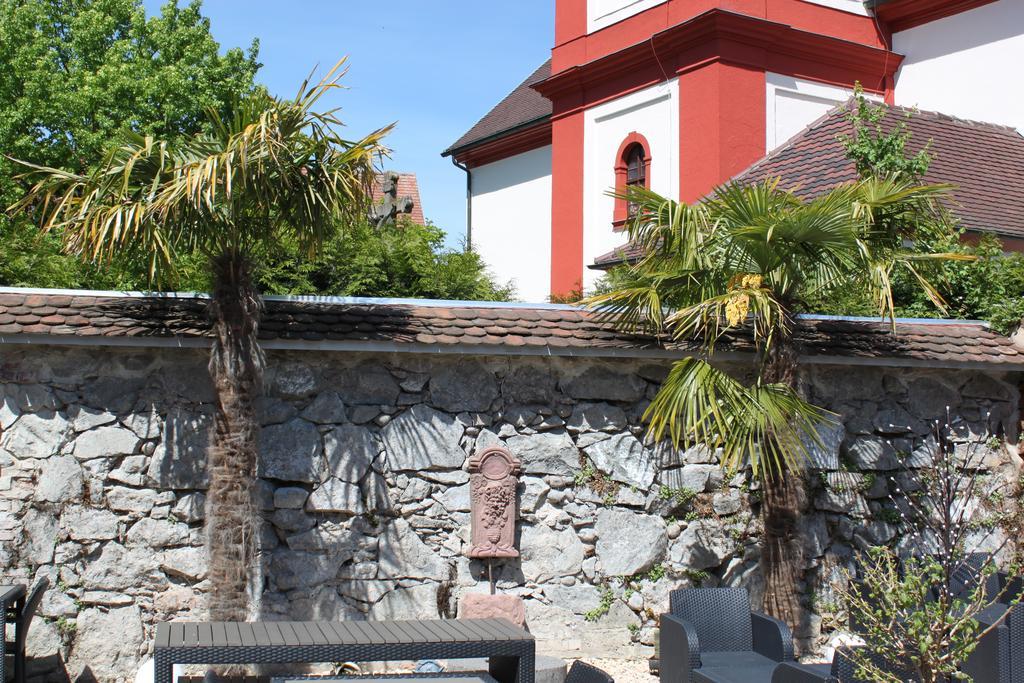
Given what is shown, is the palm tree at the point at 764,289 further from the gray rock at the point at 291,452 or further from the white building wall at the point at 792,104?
the white building wall at the point at 792,104

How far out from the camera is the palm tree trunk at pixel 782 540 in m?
7.89

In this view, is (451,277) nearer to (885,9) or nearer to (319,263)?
(319,263)

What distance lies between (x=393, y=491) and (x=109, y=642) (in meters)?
2.18

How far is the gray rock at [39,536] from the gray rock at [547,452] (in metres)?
3.27

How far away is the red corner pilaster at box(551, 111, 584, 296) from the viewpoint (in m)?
19.4

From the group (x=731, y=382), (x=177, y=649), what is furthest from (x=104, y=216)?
(x=731, y=382)

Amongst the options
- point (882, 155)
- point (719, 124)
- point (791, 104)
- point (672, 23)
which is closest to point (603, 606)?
point (882, 155)

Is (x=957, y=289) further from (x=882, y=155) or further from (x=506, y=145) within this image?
(x=506, y=145)

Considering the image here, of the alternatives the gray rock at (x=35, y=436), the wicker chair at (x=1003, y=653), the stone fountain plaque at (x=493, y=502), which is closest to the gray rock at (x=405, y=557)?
the stone fountain plaque at (x=493, y=502)

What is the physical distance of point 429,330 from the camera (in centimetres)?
782

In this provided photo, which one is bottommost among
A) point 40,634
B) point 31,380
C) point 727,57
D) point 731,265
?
point 40,634

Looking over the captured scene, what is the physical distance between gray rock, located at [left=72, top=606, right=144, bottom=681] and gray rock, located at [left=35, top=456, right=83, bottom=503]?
792mm

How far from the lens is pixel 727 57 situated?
16703 mm

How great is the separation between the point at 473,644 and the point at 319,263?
25.6 feet
